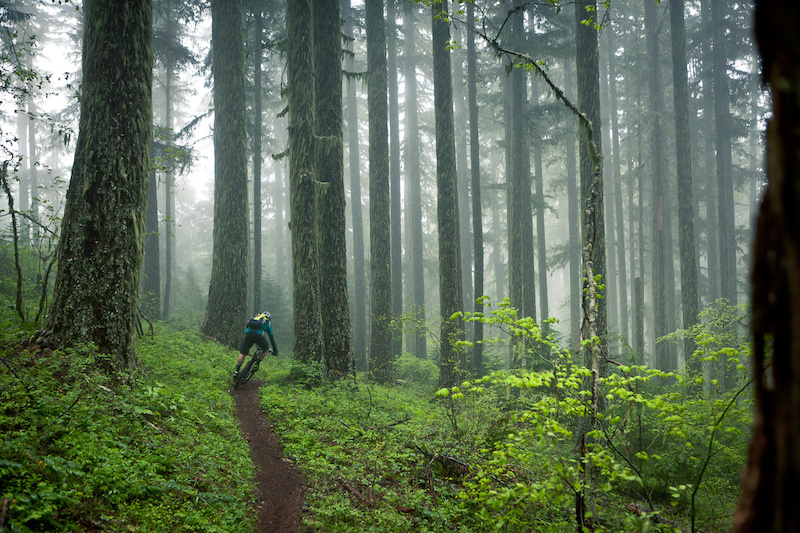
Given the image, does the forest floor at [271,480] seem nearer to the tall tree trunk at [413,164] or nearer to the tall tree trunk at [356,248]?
the tall tree trunk at [356,248]

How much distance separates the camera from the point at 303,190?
10258 mm

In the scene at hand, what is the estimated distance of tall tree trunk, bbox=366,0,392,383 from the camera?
45.7ft

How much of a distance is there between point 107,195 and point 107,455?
3.75 m

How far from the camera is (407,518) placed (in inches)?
183

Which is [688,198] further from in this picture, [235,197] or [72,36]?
[72,36]

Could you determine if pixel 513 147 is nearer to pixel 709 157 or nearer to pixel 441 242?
pixel 441 242

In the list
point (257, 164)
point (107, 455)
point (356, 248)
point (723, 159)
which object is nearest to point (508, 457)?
point (107, 455)

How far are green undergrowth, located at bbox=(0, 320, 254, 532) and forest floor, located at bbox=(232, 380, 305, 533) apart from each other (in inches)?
8.3

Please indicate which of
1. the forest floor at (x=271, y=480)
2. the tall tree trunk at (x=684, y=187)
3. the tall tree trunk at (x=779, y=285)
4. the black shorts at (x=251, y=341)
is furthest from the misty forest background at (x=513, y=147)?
the tall tree trunk at (x=779, y=285)

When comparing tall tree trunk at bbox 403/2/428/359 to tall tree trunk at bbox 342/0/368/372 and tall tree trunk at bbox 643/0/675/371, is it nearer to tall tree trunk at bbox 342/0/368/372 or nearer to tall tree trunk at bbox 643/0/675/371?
tall tree trunk at bbox 342/0/368/372

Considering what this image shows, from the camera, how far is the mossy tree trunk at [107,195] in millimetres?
5832

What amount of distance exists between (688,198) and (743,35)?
13.4m

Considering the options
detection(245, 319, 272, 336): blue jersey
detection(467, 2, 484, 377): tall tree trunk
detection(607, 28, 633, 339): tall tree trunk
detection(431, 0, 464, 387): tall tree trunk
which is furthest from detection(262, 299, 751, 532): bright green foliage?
detection(607, 28, 633, 339): tall tree trunk

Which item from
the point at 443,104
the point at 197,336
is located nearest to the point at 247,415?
the point at 197,336
